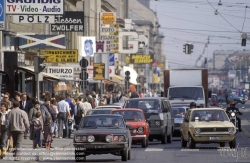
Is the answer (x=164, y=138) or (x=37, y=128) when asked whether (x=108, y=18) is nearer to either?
(x=164, y=138)

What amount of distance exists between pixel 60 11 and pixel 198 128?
6.79 meters

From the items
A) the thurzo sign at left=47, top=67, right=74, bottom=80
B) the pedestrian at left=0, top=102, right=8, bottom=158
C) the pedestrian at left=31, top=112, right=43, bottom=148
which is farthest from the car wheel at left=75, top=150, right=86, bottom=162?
the thurzo sign at left=47, top=67, right=74, bottom=80

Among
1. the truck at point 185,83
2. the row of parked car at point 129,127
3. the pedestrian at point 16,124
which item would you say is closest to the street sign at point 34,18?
the row of parked car at point 129,127

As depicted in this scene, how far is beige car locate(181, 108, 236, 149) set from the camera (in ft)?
93.0

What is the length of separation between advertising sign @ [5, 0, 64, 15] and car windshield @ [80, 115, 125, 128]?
24.1ft

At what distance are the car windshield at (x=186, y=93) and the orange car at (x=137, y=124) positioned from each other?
13.7m

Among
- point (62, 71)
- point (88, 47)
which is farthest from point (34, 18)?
point (88, 47)

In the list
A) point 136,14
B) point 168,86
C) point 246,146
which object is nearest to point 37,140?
point 246,146

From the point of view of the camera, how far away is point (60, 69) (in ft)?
134

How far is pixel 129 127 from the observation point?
25859 mm

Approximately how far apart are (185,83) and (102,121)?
868 inches

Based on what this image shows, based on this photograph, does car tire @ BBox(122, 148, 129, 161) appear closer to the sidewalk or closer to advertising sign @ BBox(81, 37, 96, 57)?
the sidewalk

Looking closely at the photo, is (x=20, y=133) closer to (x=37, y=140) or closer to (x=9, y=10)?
(x=37, y=140)

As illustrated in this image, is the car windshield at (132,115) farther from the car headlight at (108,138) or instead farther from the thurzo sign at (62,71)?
the thurzo sign at (62,71)
